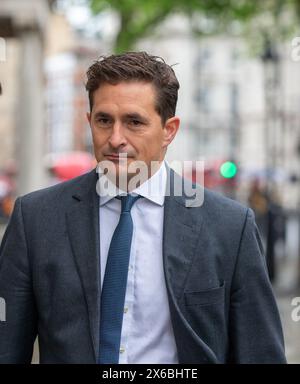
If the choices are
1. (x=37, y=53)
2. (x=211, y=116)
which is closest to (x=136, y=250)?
(x=37, y=53)

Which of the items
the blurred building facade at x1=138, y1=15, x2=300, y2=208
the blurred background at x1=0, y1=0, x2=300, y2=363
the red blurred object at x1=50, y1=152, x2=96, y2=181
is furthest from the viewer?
the blurred building facade at x1=138, y1=15, x2=300, y2=208

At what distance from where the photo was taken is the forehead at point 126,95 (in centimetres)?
243

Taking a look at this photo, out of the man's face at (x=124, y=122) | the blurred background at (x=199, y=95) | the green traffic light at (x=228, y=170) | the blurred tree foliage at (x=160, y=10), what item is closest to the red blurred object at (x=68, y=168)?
the blurred background at (x=199, y=95)

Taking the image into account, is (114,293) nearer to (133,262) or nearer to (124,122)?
(133,262)

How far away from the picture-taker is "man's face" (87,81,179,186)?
2428 millimetres

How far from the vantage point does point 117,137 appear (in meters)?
2.41

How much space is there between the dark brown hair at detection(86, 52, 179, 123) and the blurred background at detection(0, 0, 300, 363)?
675 millimetres

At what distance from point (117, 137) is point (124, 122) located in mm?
56

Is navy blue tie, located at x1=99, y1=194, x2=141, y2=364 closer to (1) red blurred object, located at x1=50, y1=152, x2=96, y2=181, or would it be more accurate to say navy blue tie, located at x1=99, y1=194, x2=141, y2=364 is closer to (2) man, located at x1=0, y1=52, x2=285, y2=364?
(2) man, located at x1=0, y1=52, x2=285, y2=364

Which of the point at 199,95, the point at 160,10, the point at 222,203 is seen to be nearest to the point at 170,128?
the point at 222,203

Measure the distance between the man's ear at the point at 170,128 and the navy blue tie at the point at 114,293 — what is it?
256mm

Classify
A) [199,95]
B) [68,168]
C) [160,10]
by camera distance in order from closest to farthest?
[160,10], [68,168], [199,95]

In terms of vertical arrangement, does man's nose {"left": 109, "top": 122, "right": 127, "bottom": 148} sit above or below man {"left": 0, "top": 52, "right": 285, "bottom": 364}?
above

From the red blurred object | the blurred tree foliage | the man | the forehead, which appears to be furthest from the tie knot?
the red blurred object
